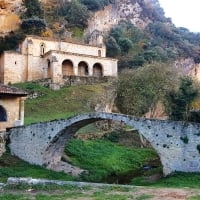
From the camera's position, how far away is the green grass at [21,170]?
2386cm

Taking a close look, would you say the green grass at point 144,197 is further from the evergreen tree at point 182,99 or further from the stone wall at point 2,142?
the stone wall at point 2,142

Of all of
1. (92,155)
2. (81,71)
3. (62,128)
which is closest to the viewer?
(62,128)

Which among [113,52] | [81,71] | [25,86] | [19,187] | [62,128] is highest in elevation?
[113,52]

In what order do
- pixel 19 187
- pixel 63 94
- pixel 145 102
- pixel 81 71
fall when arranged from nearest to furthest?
pixel 19 187 → pixel 145 102 → pixel 63 94 → pixel 81 71

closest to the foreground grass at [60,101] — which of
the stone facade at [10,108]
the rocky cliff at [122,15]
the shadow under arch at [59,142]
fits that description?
the stone facade at [10,108]

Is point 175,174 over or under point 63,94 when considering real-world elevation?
under

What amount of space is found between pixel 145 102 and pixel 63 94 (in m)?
13.8

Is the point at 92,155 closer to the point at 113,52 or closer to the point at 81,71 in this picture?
the point at 81,71

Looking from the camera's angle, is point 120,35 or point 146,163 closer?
point 146,163

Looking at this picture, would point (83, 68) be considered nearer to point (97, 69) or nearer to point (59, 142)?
point (97, 69)

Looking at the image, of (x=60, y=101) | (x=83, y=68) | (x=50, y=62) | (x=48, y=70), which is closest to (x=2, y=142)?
(x=60, y=101)

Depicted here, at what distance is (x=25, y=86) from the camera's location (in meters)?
50.2

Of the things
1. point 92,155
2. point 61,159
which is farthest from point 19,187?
point 92,155

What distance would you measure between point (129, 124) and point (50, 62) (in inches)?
1377
